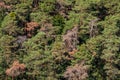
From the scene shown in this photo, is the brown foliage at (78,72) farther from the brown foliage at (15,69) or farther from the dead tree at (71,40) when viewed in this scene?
the brown foliage at (15,69)

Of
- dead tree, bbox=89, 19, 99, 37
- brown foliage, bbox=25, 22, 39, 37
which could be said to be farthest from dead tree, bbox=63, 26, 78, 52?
brown foliage, bbox=25, 22, 39, 37

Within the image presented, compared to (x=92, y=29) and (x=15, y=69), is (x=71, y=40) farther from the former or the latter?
(x=15, y=69)

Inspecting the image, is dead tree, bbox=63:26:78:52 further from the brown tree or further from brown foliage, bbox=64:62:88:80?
the brown tree

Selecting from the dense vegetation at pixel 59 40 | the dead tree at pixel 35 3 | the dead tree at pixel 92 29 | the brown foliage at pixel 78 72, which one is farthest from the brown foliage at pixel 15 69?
the dead tree at pixel 35 3

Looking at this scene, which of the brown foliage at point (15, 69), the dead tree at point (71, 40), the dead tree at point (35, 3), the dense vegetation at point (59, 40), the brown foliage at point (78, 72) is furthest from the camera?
the dead tree at point (35, 3)

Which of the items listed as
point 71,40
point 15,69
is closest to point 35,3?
point 71,40

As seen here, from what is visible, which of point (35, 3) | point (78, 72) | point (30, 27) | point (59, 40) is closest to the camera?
point (78, 72)

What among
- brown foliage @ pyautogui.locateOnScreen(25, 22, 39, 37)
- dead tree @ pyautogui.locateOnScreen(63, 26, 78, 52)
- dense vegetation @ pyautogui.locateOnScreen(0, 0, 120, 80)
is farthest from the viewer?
brown foliage @ pyautogui.locateOnScreen(25, 22, 39, 37)
